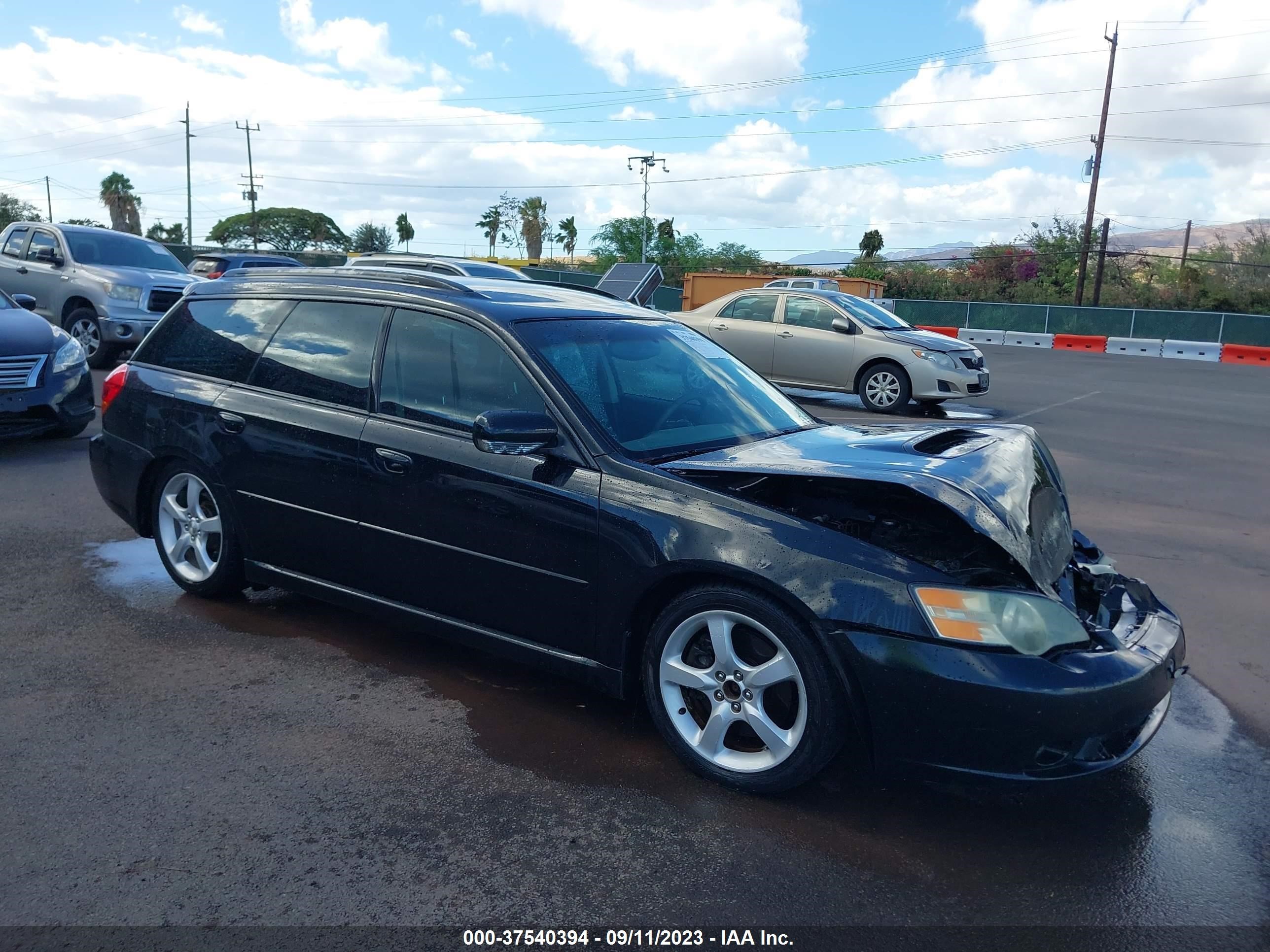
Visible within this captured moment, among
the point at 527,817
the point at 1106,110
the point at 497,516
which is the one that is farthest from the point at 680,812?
the point at 1106,110

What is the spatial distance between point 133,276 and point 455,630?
1133 cm

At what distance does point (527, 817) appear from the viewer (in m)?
3.08

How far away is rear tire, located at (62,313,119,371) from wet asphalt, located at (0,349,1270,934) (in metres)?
9.23

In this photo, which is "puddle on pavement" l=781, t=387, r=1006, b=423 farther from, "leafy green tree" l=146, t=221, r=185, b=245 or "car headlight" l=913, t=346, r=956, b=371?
"leafy green tree" l=146, t=221, r=185, b=245

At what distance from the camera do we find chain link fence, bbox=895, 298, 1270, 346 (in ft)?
103

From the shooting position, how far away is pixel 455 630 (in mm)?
3895

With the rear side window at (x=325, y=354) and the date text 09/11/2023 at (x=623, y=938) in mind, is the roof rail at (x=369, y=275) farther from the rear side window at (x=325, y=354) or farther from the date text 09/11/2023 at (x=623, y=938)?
the date text 09/11/2023 at (x=623, y=938)

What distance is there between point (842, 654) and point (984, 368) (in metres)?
11.5

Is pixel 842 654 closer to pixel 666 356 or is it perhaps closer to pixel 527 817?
pixel 527 817

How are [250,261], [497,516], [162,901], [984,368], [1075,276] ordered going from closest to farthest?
[162,901] → [497,516] → [984,368] → [250,261] → [1075,276]

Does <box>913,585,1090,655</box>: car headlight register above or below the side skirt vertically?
above

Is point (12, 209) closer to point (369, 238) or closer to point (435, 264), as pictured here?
point (369, 238)

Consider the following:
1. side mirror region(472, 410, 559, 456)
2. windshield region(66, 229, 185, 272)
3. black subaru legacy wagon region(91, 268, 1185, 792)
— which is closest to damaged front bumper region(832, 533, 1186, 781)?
black subaru legacy wagon region(91, 268, 1185, 792)

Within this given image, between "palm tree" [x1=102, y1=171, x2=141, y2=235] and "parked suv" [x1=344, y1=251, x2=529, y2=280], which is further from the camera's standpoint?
"palm tree" [x1=102, y1=171, x2=141, y2=235]
